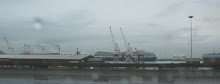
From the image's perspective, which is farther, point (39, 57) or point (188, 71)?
point (39, 57)

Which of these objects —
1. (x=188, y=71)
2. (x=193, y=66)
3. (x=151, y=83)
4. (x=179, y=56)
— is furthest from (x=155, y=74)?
(x=179, y=56)

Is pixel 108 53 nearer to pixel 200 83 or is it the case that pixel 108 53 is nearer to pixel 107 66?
pixel 107 66

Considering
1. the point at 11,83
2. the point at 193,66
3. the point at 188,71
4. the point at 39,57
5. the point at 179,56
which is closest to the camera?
the point at 11,83

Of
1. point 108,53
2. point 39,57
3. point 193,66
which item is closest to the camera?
point 193,66

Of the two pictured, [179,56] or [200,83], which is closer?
[200,83]

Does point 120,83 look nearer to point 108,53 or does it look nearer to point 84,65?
point 84,65

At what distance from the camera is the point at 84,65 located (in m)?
35.8

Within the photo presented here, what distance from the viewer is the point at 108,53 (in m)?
160

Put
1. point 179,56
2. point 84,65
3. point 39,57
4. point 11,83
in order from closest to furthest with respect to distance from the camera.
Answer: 1. point 11,83
2. point 84,65
3. point 39,57
4. point 179,56

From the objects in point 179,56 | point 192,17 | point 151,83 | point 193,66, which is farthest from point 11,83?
point 179,56

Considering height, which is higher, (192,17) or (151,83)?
(192,17)

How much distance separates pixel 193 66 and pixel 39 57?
33780 millimetres

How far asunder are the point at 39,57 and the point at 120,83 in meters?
34.1

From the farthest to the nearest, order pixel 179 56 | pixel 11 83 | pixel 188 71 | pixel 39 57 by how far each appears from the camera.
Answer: pixel 179 56 < pixel 39 57 < pixel 188 71 < pixel 11 83
